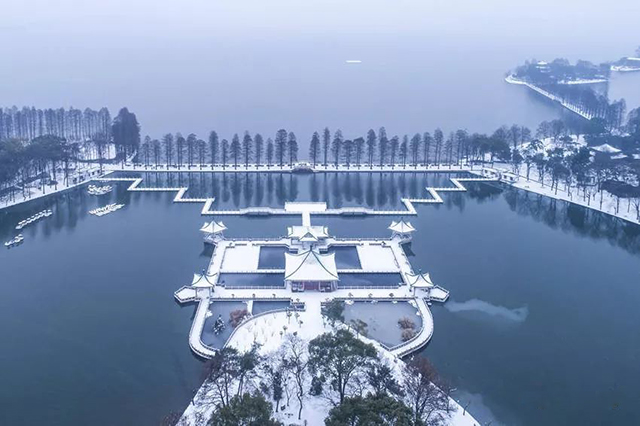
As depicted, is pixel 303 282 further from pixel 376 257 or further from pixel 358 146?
pixel 358 146

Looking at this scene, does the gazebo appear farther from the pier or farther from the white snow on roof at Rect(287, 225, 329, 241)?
the white snow on roof at Rect(287, 225, 329, 241)

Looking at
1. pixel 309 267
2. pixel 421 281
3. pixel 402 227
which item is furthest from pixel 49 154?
pixel 421 281

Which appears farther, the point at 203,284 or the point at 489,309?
the point at 203,284

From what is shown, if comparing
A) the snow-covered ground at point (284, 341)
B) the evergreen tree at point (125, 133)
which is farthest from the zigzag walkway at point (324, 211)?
the snow-covered ground at point (284, 341)

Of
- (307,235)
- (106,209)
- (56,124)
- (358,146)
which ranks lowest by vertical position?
(307,235)

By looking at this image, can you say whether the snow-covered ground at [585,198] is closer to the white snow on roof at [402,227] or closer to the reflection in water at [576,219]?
the reflection in water at [576,219]

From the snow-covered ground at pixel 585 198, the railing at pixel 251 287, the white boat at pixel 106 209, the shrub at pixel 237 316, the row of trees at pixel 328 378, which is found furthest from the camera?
the snow-covered ground at pixel 585 198
